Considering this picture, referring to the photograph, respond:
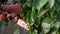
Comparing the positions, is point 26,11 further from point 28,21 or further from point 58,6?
point 58,6

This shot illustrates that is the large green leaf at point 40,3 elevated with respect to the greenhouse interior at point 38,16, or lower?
elevated

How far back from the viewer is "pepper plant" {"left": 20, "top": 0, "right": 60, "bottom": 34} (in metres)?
1.02

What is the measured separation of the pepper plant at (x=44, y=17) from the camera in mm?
1016

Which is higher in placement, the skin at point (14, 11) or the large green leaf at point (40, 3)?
the large green leaf at point (40, 3)

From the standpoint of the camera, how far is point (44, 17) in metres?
1.09

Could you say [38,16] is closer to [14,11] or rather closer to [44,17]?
[44,17]

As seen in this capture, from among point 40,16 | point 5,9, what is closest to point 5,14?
point 5,9

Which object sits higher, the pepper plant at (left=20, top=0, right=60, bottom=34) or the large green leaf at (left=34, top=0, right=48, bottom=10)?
the large green leaf at (left=34, top=0, right=48, bottom=10)

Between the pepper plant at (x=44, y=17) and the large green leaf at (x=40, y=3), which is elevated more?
the large green leaf at (x=40, y=3)

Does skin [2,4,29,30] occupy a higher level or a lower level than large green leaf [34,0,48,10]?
lower

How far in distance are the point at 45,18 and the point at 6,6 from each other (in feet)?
0.65

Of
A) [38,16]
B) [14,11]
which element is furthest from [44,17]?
[14,11]

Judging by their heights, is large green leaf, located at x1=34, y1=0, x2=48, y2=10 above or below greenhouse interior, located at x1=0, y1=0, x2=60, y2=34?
above

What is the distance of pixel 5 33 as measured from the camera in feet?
8.93
